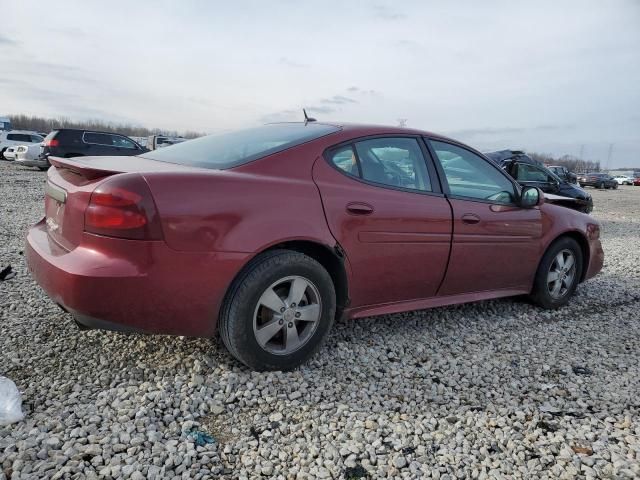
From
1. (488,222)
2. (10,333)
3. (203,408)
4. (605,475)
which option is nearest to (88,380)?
(203,408)

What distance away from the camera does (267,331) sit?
110 inches

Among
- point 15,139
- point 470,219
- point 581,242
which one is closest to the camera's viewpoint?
point 470,219

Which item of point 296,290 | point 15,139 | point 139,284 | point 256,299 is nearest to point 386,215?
point 296,290

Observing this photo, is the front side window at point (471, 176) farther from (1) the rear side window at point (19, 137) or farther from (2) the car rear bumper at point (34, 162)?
(1) the rear side window at point (19, 137)

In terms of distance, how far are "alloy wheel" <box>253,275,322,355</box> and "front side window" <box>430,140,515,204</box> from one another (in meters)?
1.43

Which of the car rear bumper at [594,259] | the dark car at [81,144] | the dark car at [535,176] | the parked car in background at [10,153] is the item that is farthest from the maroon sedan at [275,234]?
the parked car in background at [10,153]

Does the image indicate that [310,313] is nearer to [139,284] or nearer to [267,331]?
[267,331]

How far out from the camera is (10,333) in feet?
10.3

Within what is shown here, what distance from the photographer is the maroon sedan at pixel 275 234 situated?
2426 millimetres

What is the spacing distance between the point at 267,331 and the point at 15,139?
26.5 meters

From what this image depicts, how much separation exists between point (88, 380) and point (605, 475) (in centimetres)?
256

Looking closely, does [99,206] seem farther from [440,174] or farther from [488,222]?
[488,222]

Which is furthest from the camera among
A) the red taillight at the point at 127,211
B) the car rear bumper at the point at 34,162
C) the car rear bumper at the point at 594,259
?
the car rear bumper at the point at 34,162

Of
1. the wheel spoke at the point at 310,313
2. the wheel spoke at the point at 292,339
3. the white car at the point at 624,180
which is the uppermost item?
the white car at the point at 624,180
